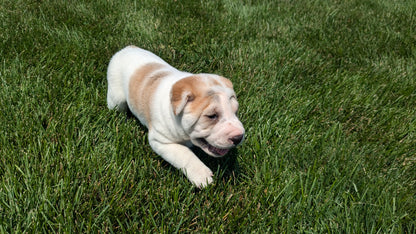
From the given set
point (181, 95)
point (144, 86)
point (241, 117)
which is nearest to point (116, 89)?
point (144, 86)

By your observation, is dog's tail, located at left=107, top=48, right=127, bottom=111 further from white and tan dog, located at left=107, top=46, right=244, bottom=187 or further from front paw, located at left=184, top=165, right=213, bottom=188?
front paw, located at left=184, top=165, right=213, bottom=188

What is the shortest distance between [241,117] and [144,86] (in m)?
0.96

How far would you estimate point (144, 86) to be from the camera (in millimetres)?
2711

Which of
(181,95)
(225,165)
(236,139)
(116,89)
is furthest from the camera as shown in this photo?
(116,89)

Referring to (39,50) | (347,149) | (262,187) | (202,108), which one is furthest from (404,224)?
(39,50)

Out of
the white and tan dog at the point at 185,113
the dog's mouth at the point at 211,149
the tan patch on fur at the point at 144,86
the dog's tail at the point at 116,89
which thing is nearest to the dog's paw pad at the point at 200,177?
the white and tan dog at the point at 185,113

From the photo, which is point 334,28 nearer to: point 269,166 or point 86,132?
point 269,166

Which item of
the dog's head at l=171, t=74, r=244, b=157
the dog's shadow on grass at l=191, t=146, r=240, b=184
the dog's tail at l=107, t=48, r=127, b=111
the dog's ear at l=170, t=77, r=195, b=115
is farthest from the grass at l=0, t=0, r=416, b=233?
the dog's ear at l=170, t=77, r=195, b=115

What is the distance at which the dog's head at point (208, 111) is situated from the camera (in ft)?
6.92

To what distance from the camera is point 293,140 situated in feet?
9.14

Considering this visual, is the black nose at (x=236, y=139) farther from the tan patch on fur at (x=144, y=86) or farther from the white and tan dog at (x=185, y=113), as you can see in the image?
the tan patch on fur at (x=144, y=86)

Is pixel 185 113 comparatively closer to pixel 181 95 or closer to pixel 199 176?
pixel 181 95

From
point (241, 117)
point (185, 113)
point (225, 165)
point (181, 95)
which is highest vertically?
point (181, 95)

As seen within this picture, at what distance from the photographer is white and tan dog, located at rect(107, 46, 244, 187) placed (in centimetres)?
216
